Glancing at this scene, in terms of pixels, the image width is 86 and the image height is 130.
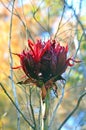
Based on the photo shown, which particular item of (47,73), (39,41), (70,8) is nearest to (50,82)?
(47,73)

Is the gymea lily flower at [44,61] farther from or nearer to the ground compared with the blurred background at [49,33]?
farther from the ground

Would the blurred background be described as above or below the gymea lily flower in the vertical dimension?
below

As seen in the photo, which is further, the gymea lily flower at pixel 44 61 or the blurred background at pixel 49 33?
the blurred background at pixel 49 33

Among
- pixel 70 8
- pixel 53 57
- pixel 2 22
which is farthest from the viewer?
pixel 2 22

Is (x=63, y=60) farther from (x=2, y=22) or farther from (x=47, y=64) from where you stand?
(x=2, y=22)

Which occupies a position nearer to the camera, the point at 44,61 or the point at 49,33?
the point at 44,61

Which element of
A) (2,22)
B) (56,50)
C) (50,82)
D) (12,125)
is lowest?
(12,125)

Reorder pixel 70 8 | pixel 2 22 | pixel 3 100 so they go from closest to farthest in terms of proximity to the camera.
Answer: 1. pixel 70 8
2. pixel 3 100
3. pixel 2 22

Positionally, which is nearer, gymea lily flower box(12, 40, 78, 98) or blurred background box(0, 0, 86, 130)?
gymea lily flower box(12, 40, 78, 98)
